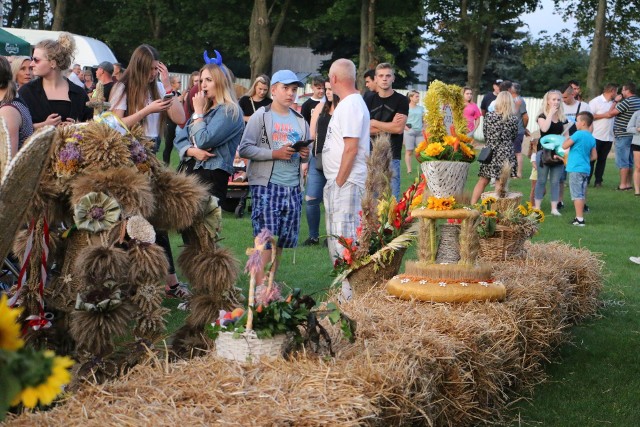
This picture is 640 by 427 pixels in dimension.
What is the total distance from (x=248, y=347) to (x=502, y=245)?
14.0 feet

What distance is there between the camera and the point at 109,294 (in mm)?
4254

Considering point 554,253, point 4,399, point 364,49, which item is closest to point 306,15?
point 364,49

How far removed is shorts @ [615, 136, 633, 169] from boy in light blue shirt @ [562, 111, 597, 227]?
482 centimetres

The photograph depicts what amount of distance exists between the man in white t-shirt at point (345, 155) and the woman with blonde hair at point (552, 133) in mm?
8052

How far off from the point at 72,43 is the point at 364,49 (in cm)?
3134

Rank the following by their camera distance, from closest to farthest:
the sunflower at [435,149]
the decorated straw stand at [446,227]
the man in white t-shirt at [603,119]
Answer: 1. the decorated straw stand at [446,227]
2. the sunflower at [435,149]
3. the man in white t-shirt at [603,119]

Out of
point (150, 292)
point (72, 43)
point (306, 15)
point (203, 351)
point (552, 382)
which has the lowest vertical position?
point (552, 382)

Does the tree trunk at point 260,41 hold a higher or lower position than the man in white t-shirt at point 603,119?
higher

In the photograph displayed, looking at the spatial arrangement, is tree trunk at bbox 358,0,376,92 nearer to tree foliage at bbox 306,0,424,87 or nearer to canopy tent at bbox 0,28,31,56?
tree foliage at bbox 306,0,424,87

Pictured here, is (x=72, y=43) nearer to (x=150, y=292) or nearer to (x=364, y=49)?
(x=150, y=292)

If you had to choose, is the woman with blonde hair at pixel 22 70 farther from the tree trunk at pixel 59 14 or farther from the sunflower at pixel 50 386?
the tree trunk at pixel 59 14

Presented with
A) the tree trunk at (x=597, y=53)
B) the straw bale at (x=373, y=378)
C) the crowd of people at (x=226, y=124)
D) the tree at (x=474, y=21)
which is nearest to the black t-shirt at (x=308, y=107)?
the crowd of people at (x=226, y=124)

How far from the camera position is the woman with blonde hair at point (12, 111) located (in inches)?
243

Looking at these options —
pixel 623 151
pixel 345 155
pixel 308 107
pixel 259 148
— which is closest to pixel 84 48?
pixel 308 107
